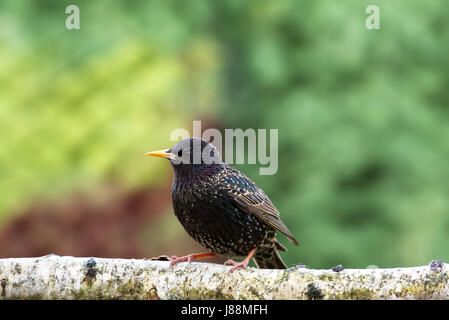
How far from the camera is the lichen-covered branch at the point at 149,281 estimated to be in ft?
10.7

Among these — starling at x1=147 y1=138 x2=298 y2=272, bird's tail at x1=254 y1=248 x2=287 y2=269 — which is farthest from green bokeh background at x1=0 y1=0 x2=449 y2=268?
starling at x1=147 y1=138 x2=298 y2=272

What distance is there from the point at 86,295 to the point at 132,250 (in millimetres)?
3765

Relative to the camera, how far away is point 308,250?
841cm

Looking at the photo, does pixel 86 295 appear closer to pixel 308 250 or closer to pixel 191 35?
pixel 308 250

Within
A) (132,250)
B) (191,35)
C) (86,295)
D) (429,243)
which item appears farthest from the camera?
(191,35)

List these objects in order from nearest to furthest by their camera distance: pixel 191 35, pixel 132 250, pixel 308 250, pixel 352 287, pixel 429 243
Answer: pixel 352 287, pixel 132 250, pixel 429 243, pixel 308 250, pixel 191 35

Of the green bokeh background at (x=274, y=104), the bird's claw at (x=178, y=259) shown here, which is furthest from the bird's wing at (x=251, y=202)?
the green bokeh background at (x=274, y=104)

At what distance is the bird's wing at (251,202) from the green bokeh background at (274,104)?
3337mm

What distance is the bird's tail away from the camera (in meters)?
4.11

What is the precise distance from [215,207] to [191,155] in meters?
0.29

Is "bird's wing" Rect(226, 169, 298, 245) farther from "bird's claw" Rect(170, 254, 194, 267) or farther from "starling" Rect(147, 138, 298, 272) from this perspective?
"bird's claw" Rect(170, 254, 194, 267)

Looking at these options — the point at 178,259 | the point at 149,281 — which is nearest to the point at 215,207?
the point at 178,259

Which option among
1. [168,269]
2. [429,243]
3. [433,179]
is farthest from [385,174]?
[168,269]

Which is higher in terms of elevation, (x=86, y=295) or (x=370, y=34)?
(x=370, y=34)
